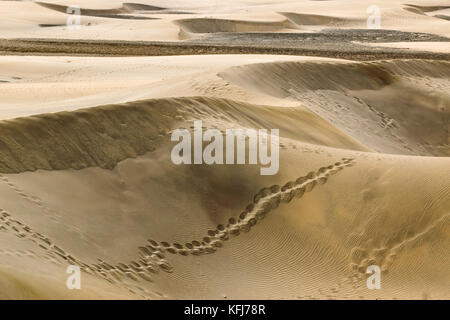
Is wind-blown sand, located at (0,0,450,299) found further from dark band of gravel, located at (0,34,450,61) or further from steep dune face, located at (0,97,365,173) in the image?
dark band of gravel, located at (0,34,450,61)

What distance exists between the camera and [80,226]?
6469 millimetres

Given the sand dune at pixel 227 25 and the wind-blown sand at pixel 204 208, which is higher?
the sand dune at pixel 227 25

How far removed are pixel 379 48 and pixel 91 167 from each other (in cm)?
1799

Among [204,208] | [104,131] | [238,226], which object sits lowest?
[238,226]

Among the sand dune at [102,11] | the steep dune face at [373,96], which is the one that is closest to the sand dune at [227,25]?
the sand dune at [102,11]

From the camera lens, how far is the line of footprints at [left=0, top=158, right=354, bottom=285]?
5.81 metres

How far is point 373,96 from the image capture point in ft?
51.5

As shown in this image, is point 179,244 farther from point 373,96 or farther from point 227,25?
point 227,25

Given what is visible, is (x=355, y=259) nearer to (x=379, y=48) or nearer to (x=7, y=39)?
(x=379, y=48)

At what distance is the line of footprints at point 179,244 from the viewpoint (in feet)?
19.1

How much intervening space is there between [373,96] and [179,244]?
1001cm

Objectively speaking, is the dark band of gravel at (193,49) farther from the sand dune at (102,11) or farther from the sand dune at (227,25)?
the sand dune at (102,11)

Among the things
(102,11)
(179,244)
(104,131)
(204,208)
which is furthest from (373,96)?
(102,11)

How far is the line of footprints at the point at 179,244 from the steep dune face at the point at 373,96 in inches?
191
